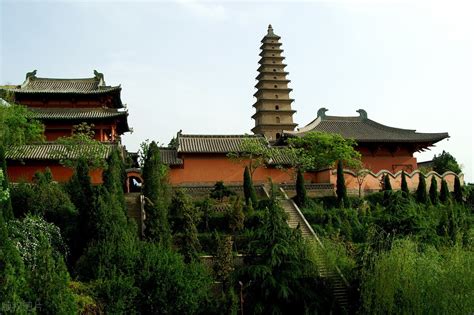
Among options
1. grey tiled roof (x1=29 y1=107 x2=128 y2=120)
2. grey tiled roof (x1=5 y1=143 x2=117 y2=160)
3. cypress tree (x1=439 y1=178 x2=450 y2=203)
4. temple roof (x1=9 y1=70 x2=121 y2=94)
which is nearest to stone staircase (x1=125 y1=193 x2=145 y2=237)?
grey tiled roof (x1=5 y1=143 x2=117 y2=160)

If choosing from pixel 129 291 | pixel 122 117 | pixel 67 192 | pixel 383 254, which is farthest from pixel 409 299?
pixel 122 117

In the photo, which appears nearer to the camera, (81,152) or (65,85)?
(81,152)

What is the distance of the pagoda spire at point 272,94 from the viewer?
3925 centimetres

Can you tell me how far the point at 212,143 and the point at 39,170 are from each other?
9.37m

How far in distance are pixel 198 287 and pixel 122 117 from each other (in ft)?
57.4

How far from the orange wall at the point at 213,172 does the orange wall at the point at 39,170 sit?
4.32 m

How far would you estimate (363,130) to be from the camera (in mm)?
33375

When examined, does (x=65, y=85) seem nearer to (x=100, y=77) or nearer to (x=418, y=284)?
(x=100, y=77)

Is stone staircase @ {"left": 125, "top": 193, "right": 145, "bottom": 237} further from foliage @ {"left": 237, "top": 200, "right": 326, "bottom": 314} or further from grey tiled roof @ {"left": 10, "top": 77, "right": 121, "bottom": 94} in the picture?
grey tiled roof @ {"left": 10, "top": 77, "right": 121, "bottom": 94}

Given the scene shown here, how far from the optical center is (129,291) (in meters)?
13.2

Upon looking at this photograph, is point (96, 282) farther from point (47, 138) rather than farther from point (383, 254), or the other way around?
point (47, 138)

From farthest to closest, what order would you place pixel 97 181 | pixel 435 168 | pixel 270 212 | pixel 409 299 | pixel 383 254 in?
pixel 435 168 → pixel 97 181 → pixel 270 212 → pixel 383 254 → pixel 409 299

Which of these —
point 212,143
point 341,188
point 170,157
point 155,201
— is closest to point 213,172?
point 212,143

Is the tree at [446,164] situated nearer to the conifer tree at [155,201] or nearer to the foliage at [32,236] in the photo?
the conifer tree at [155,201]
